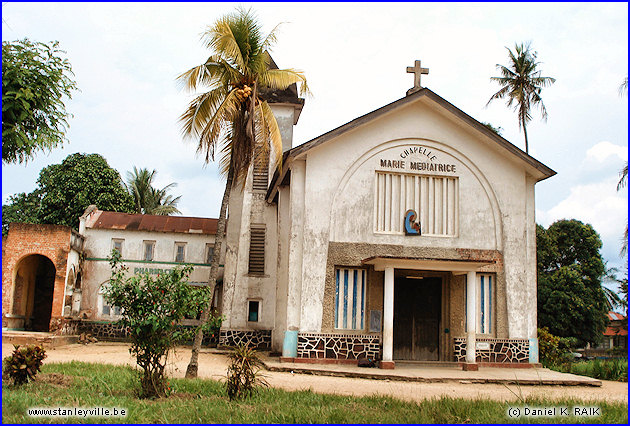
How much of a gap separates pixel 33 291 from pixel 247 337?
11.3m

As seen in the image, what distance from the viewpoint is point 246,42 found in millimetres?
14766

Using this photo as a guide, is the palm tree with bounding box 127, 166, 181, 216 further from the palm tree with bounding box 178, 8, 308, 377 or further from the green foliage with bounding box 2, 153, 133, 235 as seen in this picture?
the palm tree with bounding box 178, 8, 308, 377

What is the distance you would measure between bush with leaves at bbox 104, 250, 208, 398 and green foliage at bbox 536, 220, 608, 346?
974 inches

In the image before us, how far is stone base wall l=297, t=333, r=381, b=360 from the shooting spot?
17766 millimetres

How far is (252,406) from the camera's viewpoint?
10148mm

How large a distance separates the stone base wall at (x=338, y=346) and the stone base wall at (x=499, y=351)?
251 centimetres

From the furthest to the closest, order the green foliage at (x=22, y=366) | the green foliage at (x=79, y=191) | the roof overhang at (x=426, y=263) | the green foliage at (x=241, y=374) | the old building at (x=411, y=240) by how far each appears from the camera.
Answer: the green foliage at (x=79, y=191), the old building at (x=411, y=240), the roof overhang at (x=426, y=263), the green foliage at (x=22, y=366), the green foliage at (x=241, y=374)

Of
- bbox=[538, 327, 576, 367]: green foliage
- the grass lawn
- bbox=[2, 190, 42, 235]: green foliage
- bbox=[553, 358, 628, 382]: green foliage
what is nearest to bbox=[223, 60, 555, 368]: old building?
bbox=[553, 358, 628, 382]: green foliage

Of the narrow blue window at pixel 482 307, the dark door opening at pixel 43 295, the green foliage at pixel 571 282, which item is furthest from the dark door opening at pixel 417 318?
the dark door opening at pixel 43 295

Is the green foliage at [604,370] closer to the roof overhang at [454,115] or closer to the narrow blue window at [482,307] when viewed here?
the narrow blue window at [482,307]

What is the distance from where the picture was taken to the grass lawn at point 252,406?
9273 mm

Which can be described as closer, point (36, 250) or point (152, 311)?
point (152, 311)

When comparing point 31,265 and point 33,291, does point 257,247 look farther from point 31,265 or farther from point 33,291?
point 33,291

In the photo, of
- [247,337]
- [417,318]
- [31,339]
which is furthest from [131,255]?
[417,318]
